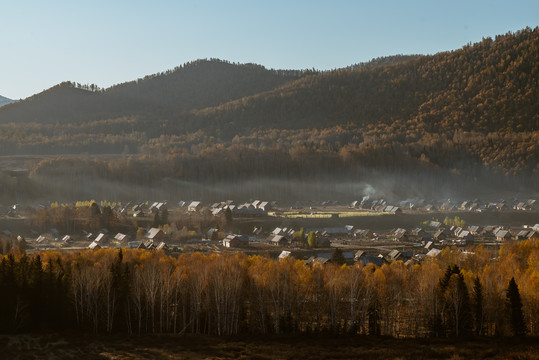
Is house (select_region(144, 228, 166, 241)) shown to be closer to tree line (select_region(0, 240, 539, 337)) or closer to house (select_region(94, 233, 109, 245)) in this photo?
house (select_region(94, 233, 109, 245))

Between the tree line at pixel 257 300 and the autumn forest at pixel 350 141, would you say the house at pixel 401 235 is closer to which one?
the tree line at pixel 257 300

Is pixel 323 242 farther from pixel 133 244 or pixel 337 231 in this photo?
pixel 133 244

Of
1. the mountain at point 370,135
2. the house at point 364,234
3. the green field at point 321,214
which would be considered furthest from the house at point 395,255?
the mountain at point 370,135

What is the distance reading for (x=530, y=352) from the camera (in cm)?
2981

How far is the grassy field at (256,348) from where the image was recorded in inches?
1196

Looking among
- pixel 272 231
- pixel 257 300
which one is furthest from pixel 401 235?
pixel 257 300

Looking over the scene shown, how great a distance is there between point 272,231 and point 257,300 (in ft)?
129

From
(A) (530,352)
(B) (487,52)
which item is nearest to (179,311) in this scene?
(A) (530,352)

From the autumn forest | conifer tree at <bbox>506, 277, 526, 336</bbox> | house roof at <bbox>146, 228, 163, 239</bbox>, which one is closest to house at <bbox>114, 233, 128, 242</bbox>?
house roof at <bbox>146, 228, 163, 239</bbox>

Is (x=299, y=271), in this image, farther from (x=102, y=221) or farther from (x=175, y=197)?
Result: (x=175, y=197)

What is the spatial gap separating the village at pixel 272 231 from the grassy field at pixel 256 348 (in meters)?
16.5

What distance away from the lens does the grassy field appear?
99.7 ft

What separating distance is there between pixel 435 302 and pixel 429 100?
164 meters

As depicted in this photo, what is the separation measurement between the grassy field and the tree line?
66.9 inches
